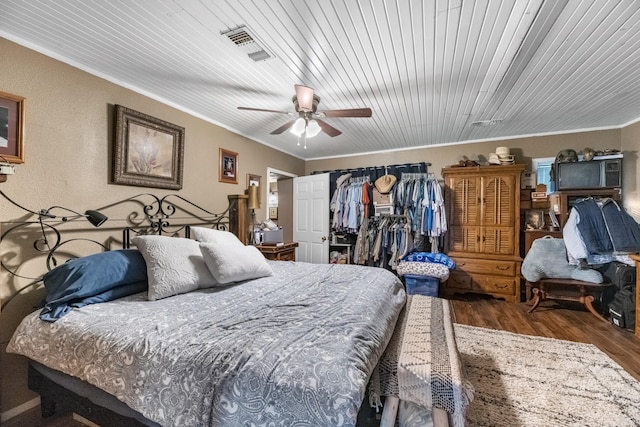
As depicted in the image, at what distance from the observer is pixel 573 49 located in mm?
1918

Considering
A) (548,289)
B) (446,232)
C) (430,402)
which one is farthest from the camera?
(446,232)

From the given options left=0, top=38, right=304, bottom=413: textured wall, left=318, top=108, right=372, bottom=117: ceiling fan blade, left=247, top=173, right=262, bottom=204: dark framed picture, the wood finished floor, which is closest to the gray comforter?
left=0, top=38, right=304, bottom=413: textured wall

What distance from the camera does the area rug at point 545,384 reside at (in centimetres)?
166

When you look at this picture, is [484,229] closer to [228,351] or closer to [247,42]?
[247,42]

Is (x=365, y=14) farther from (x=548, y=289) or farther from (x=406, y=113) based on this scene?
(x=548, y=289)

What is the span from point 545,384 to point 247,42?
10.4 feet

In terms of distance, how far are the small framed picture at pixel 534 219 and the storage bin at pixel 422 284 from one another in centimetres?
164

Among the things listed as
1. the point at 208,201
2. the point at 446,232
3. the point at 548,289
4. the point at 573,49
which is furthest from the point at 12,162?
the point at 548,289

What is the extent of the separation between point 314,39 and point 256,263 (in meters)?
1.68

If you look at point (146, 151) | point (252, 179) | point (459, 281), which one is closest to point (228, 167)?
point (252, 179)

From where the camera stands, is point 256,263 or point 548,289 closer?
point 256,263

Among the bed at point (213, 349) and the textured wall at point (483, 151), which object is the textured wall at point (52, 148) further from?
the textured wall at point (483, 151)

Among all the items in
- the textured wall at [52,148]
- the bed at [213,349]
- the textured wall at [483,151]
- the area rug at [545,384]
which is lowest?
the area rug at [545,384]

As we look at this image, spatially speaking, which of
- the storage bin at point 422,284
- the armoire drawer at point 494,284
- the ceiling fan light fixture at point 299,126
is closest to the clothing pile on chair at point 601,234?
the armoire drawer at point 494,284
